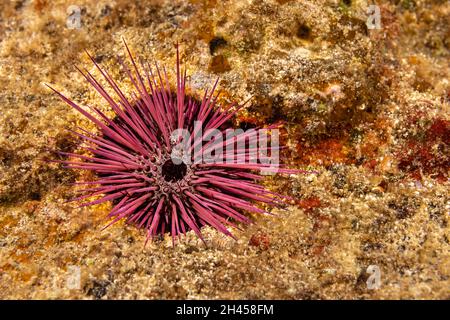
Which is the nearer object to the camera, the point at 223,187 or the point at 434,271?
the point at 434,271

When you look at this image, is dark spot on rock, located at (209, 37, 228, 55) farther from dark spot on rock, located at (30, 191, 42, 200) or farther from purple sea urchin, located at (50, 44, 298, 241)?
dark spot on rock, located at (30, 191, 42, 200)

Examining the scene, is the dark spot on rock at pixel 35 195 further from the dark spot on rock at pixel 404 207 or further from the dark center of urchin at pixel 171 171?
the dark spot on rock at pixel 404 207

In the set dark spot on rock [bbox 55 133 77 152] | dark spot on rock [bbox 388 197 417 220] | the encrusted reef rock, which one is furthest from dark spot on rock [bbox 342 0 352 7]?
dark spot on rock [bbox 55 133 77 152]

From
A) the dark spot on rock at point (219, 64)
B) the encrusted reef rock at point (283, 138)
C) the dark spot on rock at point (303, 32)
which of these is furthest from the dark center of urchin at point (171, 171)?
the dark spot on rock at point (303, 32)

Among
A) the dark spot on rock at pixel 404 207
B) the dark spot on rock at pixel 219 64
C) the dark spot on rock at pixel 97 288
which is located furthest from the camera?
the dark spot on rock at pixel 219 64

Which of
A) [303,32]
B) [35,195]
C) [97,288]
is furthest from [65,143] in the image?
[303,32]
